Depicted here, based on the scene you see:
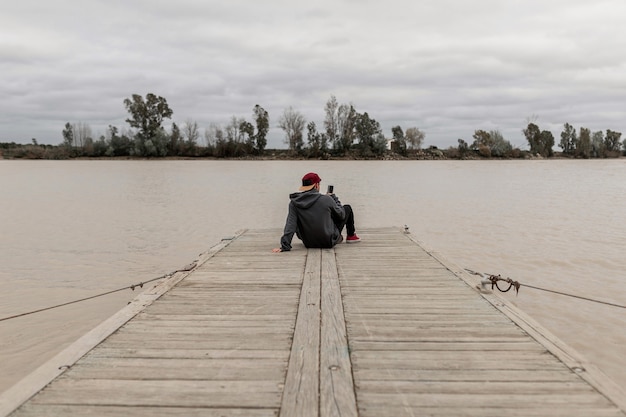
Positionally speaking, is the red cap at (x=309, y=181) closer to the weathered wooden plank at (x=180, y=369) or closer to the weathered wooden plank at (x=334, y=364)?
the weathered wooden plank at (x=334, y=364)

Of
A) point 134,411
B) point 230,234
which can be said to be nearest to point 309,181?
point 134,411

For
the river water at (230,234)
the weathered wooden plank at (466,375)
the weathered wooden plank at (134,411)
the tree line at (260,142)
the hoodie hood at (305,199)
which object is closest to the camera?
the weathered wooden plank at (134,411)

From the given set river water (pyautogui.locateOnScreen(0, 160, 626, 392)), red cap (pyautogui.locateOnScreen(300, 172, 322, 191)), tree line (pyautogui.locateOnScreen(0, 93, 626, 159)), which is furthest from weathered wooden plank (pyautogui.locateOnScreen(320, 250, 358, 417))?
tree line (pyautogui.locateOnScreen(0, 93, 626, 159))

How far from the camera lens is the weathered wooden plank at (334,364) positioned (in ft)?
8.84

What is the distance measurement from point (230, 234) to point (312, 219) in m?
6.85

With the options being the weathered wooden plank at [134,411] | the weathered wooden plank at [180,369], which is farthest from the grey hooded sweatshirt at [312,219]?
the weathered wooden plank at [134,411]

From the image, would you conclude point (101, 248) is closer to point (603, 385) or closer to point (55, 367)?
point (55, 367)

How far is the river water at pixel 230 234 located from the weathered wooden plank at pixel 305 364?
322 centimetres

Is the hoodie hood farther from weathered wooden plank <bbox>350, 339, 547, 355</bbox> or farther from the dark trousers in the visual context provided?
weathered wooden plank <bbox>350, 339, 547, 355</bbox>

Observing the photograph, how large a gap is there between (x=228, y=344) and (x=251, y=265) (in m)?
2.97

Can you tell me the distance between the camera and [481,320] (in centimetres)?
423

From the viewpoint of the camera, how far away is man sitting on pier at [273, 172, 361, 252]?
7.14 m

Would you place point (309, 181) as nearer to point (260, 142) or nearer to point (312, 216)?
point (312, 216)

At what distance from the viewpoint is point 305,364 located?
3.22 metres
